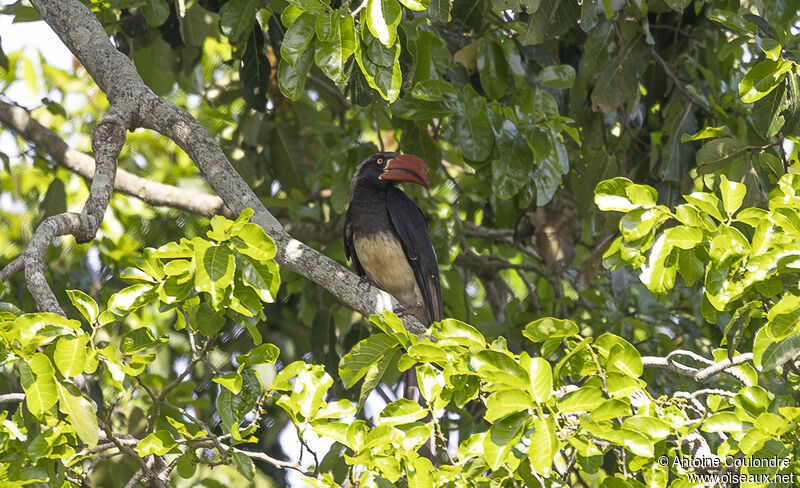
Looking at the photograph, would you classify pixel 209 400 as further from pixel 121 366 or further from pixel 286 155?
pixel 121 366

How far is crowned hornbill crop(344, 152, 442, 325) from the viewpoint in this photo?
3.97 meters

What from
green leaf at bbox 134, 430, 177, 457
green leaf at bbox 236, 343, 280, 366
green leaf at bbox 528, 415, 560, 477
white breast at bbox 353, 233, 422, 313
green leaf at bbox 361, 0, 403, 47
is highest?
green leaf at bbox 361, 0, 403, 47

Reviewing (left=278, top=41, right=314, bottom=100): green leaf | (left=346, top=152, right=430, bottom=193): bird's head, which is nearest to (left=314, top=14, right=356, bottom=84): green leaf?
(left=278, top=41, right=314, bottom=100): green leaf

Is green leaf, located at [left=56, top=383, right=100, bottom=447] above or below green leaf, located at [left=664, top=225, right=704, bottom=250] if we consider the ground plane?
below

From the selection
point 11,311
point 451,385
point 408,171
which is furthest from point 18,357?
point 408,171

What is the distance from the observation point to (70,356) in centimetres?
164

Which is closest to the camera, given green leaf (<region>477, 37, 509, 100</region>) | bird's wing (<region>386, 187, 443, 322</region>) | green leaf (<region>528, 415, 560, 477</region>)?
green leaf (<region>528, 415, 560, 477</region>)

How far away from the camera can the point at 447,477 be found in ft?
5.69

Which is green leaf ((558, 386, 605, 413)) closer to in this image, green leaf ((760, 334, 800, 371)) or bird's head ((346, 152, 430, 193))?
green leaf ((760, 334, 800, 371))

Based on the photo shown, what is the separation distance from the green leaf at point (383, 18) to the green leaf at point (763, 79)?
3.74ft

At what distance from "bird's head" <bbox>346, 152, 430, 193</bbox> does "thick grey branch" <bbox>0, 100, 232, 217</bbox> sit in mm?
727

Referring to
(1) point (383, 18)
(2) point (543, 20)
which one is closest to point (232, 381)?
(1) point (383, 18)

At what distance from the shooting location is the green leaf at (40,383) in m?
1.58

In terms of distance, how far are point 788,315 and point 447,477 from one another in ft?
2.50
